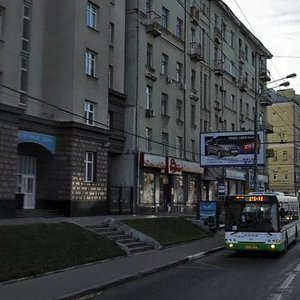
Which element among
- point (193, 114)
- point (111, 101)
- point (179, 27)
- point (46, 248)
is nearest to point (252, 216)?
point (46, 248)

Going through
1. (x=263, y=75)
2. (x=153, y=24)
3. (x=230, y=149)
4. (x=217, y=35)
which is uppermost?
(x=217, y=35)

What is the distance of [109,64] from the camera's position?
118 ft

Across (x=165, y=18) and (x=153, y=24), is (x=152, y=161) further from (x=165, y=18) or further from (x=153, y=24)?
(x=165, y=18)

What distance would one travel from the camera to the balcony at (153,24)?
3975 centimetres

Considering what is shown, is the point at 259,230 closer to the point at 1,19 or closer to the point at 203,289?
the point at 203,289

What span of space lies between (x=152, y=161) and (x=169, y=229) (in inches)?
547

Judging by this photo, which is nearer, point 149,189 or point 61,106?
point 61,106

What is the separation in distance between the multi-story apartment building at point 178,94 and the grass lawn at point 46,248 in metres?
19.4

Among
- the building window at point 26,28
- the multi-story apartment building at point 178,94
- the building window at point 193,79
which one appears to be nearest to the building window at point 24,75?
the building window at point 26,28

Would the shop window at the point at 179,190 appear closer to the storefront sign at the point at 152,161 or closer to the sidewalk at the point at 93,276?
the storefront sign at the point at 152,161

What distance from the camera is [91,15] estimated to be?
3203cm

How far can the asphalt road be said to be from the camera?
11102mm

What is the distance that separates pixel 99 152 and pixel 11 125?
7698 mm

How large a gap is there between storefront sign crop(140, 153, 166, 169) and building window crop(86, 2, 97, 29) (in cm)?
1022
